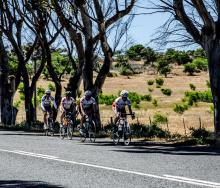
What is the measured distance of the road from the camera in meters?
10.3

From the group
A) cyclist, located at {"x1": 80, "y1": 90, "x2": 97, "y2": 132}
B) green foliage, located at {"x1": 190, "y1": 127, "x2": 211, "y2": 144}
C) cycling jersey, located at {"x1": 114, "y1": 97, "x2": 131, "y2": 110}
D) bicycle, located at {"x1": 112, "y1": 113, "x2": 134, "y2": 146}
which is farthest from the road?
cyclist, located at {"x1": 80, "y1": 90, "x2": 97, "y2": 132}

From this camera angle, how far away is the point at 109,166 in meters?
12.5

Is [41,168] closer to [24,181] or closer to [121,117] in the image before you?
[24,181]

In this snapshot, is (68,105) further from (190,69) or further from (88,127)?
(190,69)

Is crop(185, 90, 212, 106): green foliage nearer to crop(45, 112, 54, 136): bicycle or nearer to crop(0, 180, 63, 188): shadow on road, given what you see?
crop(45, 112, 54, 136): bicycle

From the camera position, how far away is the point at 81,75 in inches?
1160

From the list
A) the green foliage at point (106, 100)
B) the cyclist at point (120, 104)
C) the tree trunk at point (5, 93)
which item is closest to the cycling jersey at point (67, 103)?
the cyclist at point (120, 104)

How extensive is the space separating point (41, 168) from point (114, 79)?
68815mm

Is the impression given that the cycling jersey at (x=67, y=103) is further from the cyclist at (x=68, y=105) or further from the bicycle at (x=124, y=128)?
the bicycle at (x=124, y=128)

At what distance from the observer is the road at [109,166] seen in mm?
10258

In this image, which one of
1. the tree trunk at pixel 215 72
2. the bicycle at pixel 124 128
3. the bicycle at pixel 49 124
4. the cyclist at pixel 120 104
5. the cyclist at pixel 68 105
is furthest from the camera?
the bicycle at pixel 49 124

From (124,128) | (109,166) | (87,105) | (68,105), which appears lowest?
(109,166)

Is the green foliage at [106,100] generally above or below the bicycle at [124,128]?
above

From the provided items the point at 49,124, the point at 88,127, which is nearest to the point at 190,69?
the point at 49,124
